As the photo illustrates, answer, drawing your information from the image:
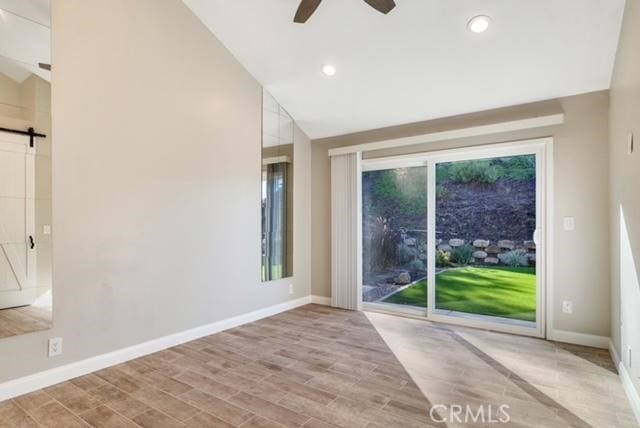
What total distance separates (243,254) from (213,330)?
89 cm

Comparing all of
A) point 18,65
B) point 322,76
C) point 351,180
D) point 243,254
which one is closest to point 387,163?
point 351,180

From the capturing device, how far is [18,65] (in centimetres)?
249

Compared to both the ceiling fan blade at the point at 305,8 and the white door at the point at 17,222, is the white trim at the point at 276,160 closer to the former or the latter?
the ceiling fan blade at the point at 305,8

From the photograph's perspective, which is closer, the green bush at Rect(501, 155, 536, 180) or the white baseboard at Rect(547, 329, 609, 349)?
the white baseboard at Rect(547, 329, 609, 349)

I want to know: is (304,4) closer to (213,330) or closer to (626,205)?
(626,205)

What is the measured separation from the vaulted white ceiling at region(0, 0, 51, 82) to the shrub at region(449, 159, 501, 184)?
13.0 ft

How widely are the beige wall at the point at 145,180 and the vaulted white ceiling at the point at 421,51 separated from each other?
510mm

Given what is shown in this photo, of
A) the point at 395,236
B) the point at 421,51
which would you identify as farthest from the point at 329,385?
the point at 421,51

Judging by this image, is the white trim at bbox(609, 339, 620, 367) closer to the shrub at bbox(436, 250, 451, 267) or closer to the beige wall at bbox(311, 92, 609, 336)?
the beige wall at bbox(311, 92, 609, 336)

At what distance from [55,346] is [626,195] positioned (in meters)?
4.28

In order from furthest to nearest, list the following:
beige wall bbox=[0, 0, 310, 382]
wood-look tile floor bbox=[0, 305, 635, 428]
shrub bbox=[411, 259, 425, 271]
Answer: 1. shrub bbox=[411, 259, 425, 271]
2. beige wall bbox=[0, 0, 310, 382]
3. wood-look tile floor bbox=[0, 305, 635, 428]

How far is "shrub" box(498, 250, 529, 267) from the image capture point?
3730 mm

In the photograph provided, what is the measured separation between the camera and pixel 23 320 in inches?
96.9

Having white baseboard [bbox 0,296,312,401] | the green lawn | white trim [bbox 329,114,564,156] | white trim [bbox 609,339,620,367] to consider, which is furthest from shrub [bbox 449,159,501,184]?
white baseboard [bbox 0,296,312,401]
